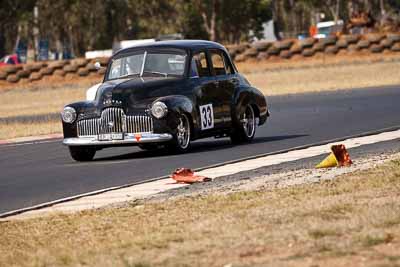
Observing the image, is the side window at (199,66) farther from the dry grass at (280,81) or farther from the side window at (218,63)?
the dry grass at (280,81)

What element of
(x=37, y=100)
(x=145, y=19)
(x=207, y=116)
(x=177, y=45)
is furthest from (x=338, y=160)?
(x=145, y=19)

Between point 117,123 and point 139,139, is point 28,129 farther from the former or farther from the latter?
point 139,139

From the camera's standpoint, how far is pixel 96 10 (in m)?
88.9

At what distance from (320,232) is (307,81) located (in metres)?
32.6

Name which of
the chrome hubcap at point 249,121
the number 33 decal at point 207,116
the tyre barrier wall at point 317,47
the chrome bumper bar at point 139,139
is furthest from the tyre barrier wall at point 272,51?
the chrome bumper bar at point 139,139

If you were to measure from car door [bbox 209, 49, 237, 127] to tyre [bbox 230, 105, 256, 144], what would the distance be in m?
0.34

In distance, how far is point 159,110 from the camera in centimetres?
1797

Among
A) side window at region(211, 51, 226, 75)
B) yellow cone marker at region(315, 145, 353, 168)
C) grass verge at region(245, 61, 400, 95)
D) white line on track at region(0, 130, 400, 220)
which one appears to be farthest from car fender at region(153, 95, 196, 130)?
grass verge at region(245, 61, 400, 95)

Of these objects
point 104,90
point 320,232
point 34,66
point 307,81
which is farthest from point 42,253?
point 34,66

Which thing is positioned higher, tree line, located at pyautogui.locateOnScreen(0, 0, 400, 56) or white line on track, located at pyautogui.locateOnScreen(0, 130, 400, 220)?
white line on track, located at pyautogui.locateOnScreen(0, 130, 400, 220)

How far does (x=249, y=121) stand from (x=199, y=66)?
1.40 m

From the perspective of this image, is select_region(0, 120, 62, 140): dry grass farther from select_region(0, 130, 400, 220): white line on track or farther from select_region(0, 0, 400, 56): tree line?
select_region(0, 0, 400, 56): tree line

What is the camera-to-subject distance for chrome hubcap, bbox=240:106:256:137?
20281mm

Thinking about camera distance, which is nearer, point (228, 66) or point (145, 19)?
point (228, 66)
